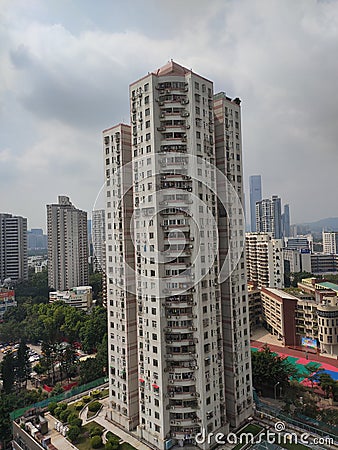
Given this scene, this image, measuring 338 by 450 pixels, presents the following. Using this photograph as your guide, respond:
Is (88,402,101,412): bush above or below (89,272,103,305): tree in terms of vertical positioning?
below

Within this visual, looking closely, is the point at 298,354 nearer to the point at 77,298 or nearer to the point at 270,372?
the point at 270,372

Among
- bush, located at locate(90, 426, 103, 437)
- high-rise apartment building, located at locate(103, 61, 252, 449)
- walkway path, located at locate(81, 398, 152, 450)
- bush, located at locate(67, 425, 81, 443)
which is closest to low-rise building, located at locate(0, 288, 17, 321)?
walkway path, located at locate(81, 398, 152, 450)

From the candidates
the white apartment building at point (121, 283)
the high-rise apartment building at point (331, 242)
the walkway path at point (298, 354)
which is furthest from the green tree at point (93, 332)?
the high-rise apartment building at point (331, 242)

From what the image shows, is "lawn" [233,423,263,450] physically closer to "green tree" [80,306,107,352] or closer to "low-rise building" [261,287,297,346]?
"low-rise building" [261,287,297,346]

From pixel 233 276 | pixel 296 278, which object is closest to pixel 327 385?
pixel 233 276

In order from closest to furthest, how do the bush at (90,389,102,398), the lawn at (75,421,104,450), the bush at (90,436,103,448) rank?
the bush at (90,436,103,448)
the lawn at (75,421,104,450)
the bush at (90,389,102,398)

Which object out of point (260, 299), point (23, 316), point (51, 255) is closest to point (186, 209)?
point (260, 299)

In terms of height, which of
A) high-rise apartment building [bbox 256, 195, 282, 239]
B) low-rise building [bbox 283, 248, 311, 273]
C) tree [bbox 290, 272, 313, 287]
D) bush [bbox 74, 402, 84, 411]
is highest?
high-rise apartment building [bbox 256, 195, 282, 239]

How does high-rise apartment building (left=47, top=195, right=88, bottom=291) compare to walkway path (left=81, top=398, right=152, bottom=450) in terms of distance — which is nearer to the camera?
walkway path (left=81, top=398, right=152, bottom=450)
